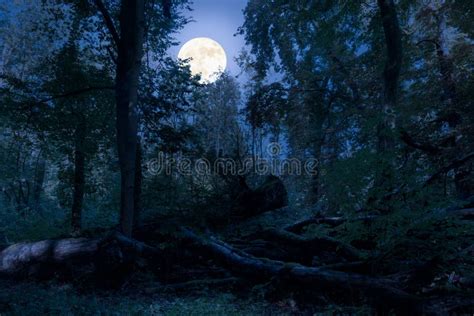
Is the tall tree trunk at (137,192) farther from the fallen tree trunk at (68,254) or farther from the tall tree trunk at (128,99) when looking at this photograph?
the fallen tree trunk at (68,254)

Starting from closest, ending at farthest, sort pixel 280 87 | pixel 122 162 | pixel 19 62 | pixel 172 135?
pixel 122 162 → pixel 172 135 → pixel 280 87 → pixel 19 62

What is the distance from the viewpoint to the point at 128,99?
28.3ft

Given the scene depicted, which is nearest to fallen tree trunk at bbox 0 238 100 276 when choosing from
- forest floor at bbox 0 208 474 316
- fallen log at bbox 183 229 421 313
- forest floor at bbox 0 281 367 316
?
forest floor at bbox 0 208 474 316

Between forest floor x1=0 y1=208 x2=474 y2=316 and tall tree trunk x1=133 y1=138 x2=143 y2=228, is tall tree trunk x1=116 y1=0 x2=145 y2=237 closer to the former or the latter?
forest floor x1=0 y1=208 x2=474 y2=316

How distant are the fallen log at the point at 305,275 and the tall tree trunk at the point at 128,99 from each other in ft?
6.00

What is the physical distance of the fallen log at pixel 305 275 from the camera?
430 cm

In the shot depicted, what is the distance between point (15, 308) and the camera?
179 inches

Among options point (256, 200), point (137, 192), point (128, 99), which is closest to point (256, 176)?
point (256, 200)

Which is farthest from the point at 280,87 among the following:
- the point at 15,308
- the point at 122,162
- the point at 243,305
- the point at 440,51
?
the point at 15,308

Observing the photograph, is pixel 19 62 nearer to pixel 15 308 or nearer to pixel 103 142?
pixel 103 142

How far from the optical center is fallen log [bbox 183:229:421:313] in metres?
4.30

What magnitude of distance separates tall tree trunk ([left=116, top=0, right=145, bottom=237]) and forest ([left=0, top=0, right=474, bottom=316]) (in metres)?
0.04

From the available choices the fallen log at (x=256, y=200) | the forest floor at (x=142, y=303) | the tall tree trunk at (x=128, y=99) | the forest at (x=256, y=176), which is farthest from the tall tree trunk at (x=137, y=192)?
the forest floor at (x=142, y=303)

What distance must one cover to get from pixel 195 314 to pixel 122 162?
15.9 ft
